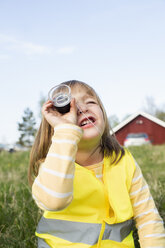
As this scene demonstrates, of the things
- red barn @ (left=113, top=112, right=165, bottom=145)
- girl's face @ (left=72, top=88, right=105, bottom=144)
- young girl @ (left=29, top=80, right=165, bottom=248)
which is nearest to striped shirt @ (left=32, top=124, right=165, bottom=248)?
young girl @ (left=29, top=80, right=165, bottom=248)

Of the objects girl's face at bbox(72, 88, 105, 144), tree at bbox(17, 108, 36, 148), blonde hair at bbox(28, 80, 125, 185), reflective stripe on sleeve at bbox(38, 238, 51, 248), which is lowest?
tree at bbox(17, 108, 36, 148)

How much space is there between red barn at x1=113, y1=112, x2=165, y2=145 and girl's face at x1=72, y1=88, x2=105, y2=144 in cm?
1613

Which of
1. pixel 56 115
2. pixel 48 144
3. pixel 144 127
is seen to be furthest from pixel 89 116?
pixel 144 127

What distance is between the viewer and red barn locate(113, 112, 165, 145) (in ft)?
57.6

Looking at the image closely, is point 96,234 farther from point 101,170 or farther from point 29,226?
point 29,226

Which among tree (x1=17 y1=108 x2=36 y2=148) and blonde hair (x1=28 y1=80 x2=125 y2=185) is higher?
blonde hair (x1=28 y1=80 x2=125 y2=185)

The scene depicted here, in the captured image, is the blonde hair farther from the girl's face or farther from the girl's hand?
the girl's hand

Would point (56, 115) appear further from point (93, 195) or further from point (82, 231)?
point (82, 231)

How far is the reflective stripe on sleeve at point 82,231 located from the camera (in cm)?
139

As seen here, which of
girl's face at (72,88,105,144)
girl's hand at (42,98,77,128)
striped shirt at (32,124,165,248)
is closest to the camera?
striped shirt at (32,124,165,248)

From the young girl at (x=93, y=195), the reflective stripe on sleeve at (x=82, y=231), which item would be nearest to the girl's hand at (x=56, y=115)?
the young girl at (x=93, y=195)

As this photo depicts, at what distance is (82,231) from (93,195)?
0.20 meters

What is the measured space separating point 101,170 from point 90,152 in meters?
0.13

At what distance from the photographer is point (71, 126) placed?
1.23m
